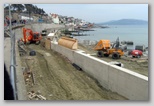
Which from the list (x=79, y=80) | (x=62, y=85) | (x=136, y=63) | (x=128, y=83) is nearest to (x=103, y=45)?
(x=136, y=63)

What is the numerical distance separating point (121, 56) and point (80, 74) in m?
3.28

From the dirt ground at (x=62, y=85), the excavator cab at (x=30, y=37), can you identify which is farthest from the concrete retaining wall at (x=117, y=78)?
the excavator cab at (x=30, y=37)

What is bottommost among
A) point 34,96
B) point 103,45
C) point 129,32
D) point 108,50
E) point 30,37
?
point 34,96

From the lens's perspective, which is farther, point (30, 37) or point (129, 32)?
point (30, 37)

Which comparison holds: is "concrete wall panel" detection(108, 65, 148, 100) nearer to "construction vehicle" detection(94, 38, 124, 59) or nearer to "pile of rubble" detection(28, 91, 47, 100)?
"pile of rubble" detection(28, 91, 47, 100)

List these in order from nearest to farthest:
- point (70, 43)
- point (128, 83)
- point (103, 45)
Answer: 1. point (128, 83)
2. point (70, 43)
3. point (103, 45)

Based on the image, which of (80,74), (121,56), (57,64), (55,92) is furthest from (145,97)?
(121,56)

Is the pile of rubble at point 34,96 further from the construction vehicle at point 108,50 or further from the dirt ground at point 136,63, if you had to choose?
the construction vehicle at point 108,50

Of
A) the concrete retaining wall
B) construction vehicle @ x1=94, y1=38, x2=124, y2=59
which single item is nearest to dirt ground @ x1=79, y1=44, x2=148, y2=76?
construction vehicle @ x1=94, y1=38, x2=124, y2=59

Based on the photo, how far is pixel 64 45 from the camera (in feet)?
33.3

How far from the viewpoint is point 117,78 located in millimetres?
5484

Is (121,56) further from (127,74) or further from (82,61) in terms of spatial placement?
(127,74)

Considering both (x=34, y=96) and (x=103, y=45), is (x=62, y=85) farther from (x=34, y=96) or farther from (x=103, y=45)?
(x=103, y=45)

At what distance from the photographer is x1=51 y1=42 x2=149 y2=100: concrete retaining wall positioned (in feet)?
15.1
